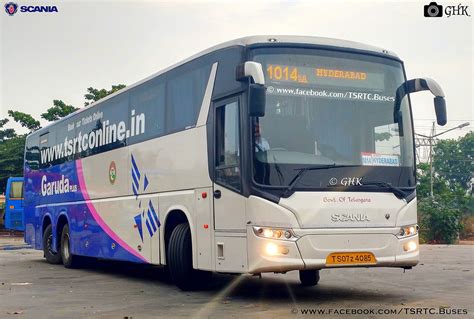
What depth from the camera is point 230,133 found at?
10242 millimetres

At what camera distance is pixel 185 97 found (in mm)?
11773

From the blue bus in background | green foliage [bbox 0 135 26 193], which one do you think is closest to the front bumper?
the blue bus in background

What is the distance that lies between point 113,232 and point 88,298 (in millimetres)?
3379

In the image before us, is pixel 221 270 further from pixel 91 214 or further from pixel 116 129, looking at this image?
pixel 91 214

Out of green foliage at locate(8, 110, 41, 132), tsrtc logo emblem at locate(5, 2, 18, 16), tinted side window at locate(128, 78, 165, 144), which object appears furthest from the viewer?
green foliage at locate(8, 110, 41, 132)

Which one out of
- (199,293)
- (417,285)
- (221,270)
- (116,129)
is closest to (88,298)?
(199,293)

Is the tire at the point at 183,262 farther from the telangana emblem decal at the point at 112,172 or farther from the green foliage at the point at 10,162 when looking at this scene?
the green foliage at the point at 10,162

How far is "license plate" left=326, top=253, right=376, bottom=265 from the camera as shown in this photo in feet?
31.8

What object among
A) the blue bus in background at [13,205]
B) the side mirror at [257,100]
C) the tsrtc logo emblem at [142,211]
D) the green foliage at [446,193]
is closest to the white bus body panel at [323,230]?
the side mirror at [257,100]

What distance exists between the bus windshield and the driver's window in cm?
41

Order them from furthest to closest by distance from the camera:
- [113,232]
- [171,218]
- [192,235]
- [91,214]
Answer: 1. [91,214]
2. [113,232]
3. [171,218]
4. [192,235]

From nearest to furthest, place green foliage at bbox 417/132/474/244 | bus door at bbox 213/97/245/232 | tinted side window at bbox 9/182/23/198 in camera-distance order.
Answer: bus door at bbox 213/97/245/232, green foliage at bbox 417/132/474/244, tinted side window at bbox 9/182/23/198

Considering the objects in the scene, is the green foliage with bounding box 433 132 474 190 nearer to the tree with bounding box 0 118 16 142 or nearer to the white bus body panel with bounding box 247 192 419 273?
the tree with bounding box 0 118 16 142

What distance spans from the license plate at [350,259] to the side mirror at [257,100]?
2.11 m
